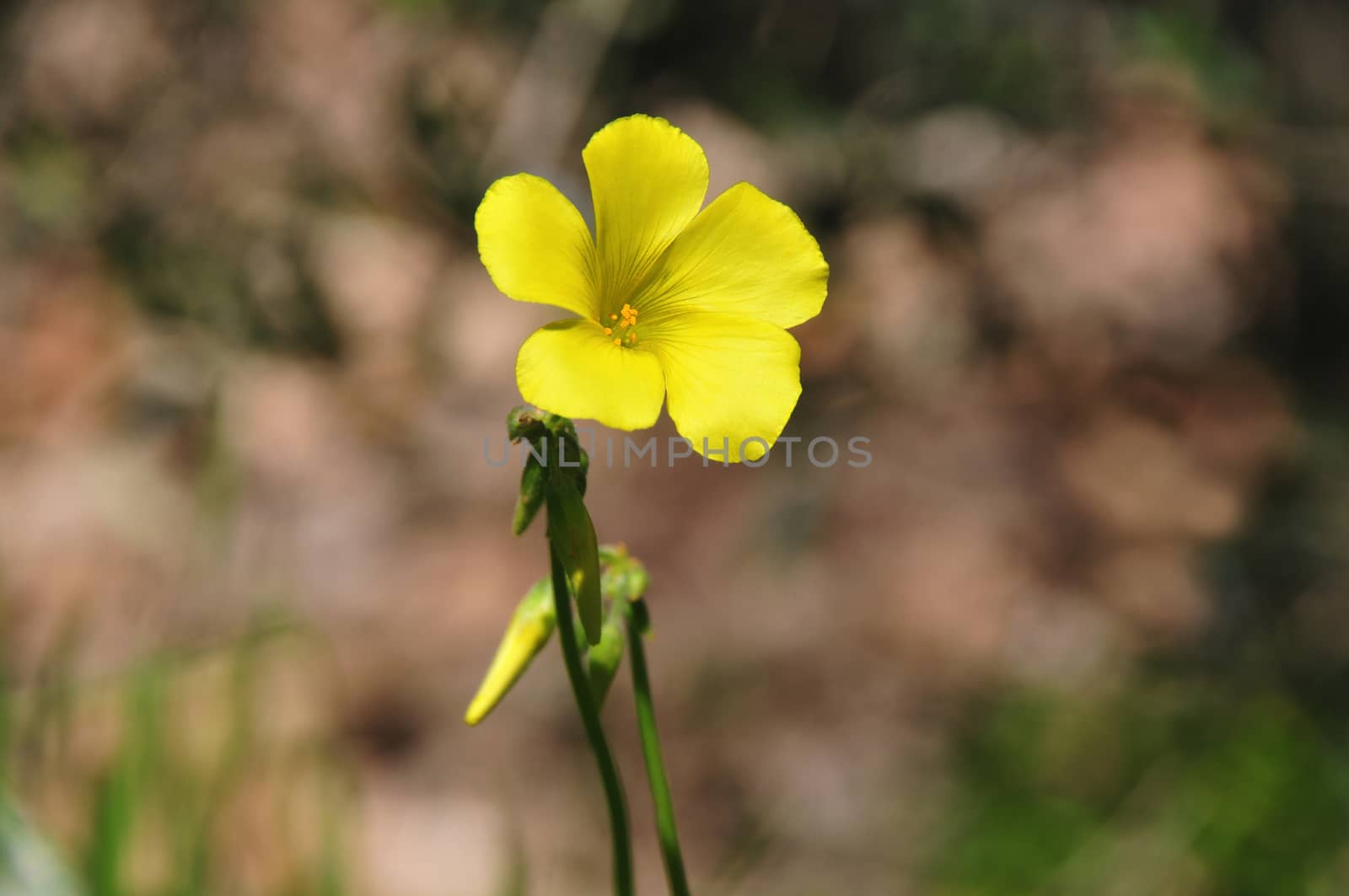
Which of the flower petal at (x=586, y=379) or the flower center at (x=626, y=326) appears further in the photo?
the flower center at (x=626, y=326)

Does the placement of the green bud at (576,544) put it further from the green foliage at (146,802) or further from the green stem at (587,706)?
the green foliage at (146,802)

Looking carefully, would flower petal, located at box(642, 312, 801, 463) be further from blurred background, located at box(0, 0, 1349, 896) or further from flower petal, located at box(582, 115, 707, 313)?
blurred background, located at box(0, 0, 1349, 896)

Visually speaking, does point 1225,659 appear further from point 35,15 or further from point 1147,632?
point 35,15

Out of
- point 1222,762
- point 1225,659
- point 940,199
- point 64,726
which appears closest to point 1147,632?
point 1225,659

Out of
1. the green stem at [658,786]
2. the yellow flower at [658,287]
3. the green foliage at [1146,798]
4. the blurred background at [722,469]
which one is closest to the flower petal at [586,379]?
the yellow flower at [658,287]

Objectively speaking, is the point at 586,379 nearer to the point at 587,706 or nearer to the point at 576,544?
the point at 576,544

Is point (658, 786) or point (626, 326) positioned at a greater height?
point (626, 326)

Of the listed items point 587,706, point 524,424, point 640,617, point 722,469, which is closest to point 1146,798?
point 722,469
